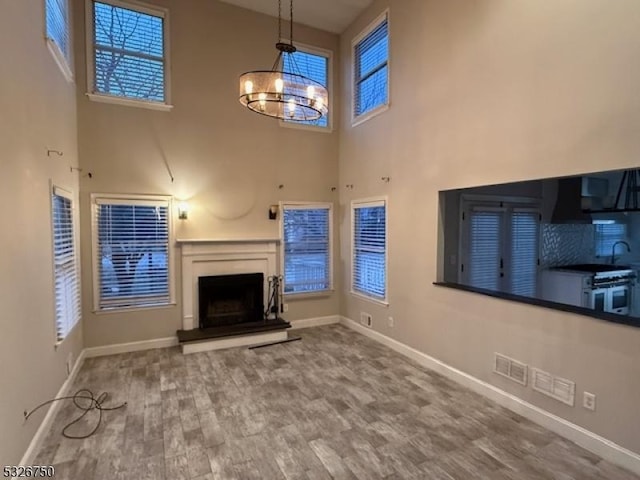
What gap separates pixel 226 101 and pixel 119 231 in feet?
8.23

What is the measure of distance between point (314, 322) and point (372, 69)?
4292 millimetres

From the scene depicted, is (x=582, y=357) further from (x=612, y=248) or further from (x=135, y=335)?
(x=135, y=335)

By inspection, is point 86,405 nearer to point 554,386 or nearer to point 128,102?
point 128,102

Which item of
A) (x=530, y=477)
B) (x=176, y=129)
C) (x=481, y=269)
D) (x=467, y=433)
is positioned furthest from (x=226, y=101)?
(x=530, y=477)

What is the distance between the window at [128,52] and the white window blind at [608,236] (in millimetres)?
6882

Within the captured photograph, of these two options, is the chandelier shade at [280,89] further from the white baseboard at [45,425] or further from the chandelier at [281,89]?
the white baseboard at [45,425]

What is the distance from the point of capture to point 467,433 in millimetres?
2914

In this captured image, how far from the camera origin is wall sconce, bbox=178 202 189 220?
509cm

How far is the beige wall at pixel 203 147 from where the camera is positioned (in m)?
4.71

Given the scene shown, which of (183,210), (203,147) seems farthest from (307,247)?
(203,147)

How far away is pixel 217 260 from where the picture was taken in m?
5.36

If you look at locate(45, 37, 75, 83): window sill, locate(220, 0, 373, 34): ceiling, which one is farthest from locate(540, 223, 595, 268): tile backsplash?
locate(45, 37, 75, 83): window sill

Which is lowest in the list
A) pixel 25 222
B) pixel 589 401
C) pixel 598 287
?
pixel 589 401

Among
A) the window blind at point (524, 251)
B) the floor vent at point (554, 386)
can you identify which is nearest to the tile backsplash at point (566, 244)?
the window blind at point (524, 251)
